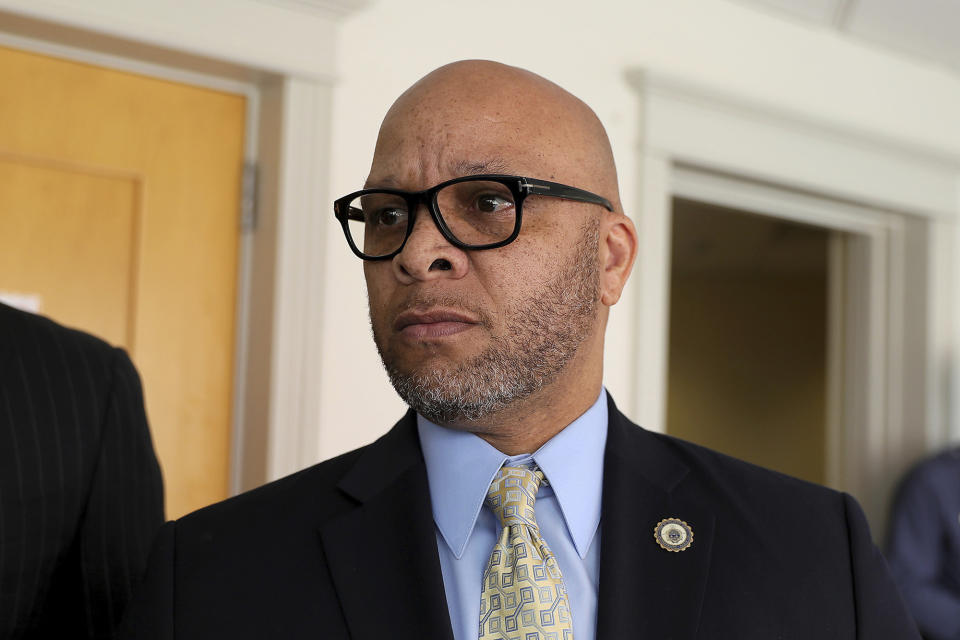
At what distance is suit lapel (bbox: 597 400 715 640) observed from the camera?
95cm

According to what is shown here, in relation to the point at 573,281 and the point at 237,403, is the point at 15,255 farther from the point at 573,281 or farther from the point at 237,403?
the point at 573,281

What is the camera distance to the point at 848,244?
3.67 meters

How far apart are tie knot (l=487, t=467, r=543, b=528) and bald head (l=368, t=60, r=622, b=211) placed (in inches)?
11.6

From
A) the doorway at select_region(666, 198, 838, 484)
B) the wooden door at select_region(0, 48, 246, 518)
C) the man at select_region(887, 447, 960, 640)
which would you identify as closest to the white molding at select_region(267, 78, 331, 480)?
the wooden door at select_region(0, 48, 246, 518)

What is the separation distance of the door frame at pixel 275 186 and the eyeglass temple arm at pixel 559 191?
1124mm

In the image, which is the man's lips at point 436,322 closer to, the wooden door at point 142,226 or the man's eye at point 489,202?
the man's eye at point 489,202

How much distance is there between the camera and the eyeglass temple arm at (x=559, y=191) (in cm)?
102

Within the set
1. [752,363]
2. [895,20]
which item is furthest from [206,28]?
[752,363]

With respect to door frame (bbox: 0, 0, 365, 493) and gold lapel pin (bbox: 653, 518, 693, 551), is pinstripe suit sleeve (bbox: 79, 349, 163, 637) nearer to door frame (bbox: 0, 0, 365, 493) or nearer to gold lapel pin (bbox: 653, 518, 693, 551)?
gold lapel pin (bbox: 653, 518, 693, 551)

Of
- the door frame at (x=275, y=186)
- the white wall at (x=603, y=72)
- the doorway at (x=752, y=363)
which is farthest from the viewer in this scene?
the doorway at (x=752, y=363)

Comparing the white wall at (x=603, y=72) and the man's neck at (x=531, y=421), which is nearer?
the man's neck at (x=531, y=421)

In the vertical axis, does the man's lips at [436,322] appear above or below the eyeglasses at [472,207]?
below

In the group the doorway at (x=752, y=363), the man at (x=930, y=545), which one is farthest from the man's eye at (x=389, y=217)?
the doorway at (x=752, y=363)

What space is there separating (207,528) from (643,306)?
1.79m
